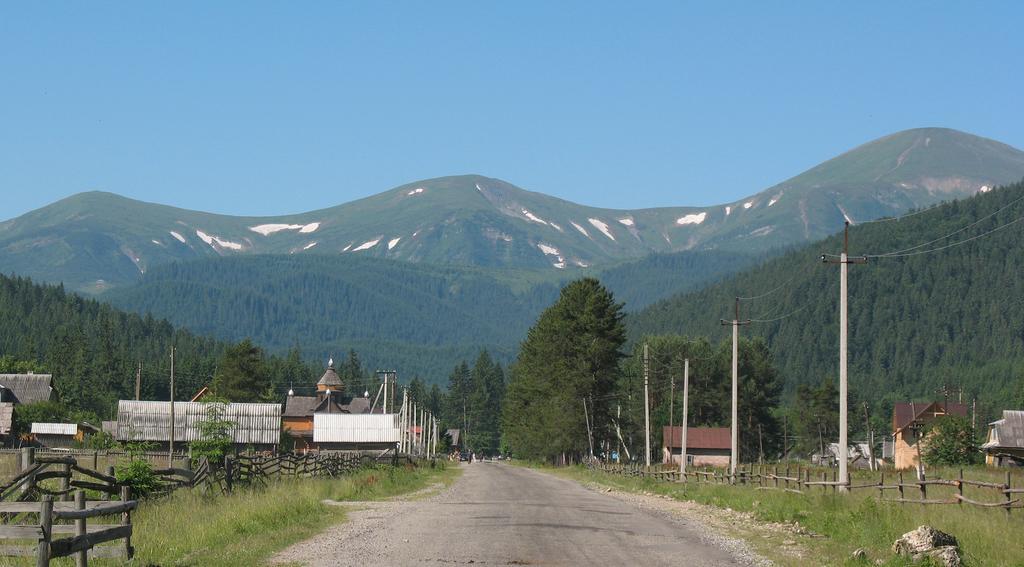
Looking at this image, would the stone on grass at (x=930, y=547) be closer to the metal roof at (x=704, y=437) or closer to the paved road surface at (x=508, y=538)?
the paved road surface at (x=508, y=538)

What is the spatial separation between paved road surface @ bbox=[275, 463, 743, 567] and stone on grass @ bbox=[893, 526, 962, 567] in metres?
2.97

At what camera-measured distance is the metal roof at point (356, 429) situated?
10469cm

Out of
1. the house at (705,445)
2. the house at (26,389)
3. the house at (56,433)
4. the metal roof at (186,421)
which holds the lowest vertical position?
the house at (705,445)

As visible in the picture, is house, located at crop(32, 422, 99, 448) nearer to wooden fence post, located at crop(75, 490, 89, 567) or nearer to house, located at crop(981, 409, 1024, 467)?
house, located at crop(981, 409, 1024, 467)

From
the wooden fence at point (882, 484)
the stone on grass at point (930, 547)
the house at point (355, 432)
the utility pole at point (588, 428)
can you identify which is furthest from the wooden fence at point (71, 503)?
the house at point (355, 432)

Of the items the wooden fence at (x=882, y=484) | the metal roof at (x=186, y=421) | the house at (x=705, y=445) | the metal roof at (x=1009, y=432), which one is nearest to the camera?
the wooden fence at (x=882, y=484)

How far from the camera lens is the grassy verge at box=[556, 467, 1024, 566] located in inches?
898

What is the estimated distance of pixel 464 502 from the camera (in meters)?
39.6

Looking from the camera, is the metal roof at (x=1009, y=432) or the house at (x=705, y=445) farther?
the house at (x=705, y=445)

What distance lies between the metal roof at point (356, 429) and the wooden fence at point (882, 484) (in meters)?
35.7

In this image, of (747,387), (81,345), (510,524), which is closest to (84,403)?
(81,345)

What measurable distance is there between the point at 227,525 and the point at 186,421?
70211mm

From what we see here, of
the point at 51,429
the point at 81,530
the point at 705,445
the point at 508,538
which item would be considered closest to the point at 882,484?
the point at 508,538

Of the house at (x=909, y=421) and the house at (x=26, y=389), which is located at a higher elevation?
the house at (x=26, y=389)
